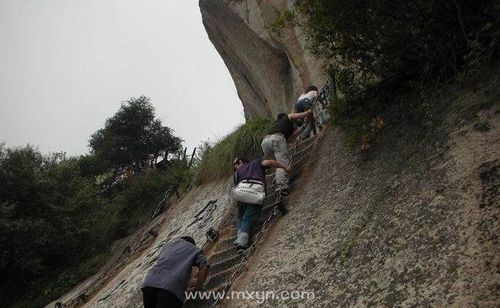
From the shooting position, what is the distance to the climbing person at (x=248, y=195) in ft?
21.6

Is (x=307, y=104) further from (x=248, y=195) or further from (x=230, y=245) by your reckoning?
(x=230, y=245)

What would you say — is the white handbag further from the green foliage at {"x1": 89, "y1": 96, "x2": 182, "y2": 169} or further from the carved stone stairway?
the green foliage at {"x1": 89, "y1": 96, "x2": 182, "y2": 169}

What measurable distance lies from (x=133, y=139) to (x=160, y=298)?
73.6 feet

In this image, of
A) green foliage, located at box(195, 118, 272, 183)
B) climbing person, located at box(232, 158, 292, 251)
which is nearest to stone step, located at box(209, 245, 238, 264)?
climbing person, located at box(232, 158, 292, 251)

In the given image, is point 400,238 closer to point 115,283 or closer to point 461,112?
point 461,112

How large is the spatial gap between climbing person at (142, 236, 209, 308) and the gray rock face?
27.3ft

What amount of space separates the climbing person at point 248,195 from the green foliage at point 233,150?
4.39 metres

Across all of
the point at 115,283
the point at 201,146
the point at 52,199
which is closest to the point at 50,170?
the point at 52,199

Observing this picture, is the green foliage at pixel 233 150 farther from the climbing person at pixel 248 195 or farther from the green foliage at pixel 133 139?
the green foliage at pixel 133 139

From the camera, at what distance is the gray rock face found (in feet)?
45.9

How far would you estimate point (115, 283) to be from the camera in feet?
33.0

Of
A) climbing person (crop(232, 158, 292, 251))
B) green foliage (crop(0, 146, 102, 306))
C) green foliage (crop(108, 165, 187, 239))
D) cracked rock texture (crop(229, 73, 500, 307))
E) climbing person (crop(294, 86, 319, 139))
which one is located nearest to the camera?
cracked rock texture (crop(229, 73, 500, 307))

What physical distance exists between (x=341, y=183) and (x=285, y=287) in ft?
6.35

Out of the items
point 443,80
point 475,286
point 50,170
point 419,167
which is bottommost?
point 475,286
